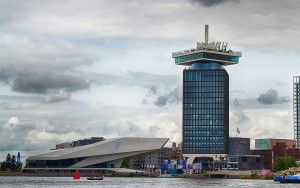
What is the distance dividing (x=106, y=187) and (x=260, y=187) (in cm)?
2477

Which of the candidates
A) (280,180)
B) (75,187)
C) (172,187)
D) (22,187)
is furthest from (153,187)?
(280,180)

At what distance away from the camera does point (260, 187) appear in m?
124

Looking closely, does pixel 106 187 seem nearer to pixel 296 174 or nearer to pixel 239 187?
pixel 239 187

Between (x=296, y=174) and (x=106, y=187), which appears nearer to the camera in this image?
(x=106, y=187)

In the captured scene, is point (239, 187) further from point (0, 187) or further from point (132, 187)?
point (0, 187)

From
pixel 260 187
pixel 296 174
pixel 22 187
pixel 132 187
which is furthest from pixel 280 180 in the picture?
pixel 22 187

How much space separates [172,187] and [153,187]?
305cm

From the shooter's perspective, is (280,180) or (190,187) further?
(280,180)

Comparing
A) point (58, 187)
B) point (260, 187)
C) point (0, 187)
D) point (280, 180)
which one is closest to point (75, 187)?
point (58, 187)

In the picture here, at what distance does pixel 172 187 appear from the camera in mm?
124062

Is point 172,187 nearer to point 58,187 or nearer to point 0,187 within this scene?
point 58,187

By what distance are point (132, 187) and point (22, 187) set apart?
17.3 m

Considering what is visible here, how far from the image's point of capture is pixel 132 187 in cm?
12338

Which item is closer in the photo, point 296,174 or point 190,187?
point 190,187
